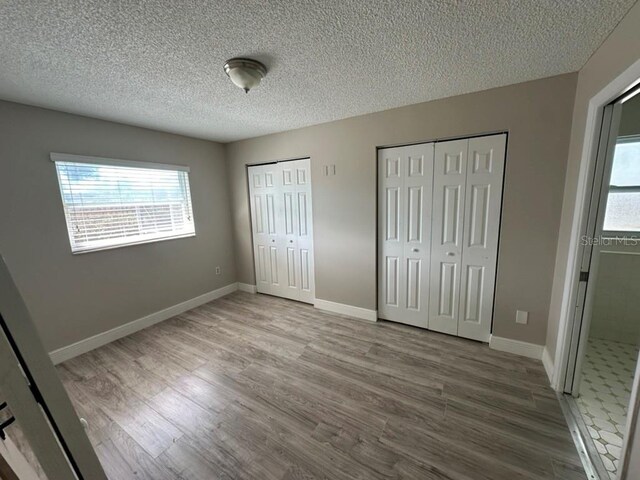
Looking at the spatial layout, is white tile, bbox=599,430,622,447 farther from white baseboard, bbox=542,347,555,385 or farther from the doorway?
white baseboard, bbox=542,347,555,385

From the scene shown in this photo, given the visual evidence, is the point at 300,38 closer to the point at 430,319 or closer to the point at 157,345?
the point at 430,319

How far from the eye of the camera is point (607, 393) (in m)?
1.91

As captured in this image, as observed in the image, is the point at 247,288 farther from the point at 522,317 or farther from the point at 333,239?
the point at 522,317

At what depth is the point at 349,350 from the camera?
2488 millimetres

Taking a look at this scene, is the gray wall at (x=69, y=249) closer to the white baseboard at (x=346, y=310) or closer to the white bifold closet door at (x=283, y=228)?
the white bifold closet door at (x=283, y=228)

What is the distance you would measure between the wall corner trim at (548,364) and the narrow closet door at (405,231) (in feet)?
3.23

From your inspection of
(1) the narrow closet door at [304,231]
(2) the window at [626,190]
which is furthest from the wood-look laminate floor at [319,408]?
(2) the window at [626,190]

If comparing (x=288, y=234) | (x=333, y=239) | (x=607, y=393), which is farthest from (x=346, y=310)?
(x=607, y=393)

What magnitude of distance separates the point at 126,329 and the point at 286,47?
3.30m

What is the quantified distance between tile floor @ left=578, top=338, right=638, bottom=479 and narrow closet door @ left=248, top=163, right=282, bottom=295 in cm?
334

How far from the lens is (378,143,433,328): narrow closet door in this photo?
2615 millimetres

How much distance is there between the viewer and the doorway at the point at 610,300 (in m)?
1.57

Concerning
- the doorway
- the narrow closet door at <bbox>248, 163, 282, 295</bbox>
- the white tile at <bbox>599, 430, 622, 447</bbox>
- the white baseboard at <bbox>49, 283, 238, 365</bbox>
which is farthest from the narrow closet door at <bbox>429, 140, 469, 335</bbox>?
the white baseboard at <bbox>49, 283, 238, 365</bbox>

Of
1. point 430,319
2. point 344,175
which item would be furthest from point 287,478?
point 344,175
